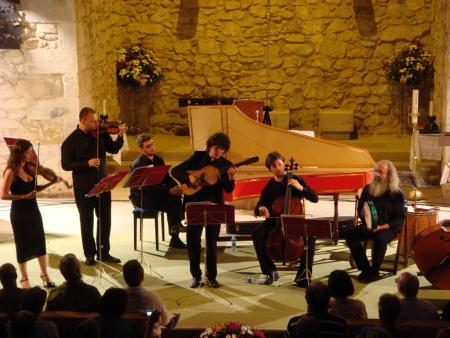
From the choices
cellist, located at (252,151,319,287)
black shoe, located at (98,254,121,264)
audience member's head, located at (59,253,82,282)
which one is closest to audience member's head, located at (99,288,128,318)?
audience member's head, located at (59,253,82,282)

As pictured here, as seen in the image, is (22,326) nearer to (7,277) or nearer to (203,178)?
(7,277)

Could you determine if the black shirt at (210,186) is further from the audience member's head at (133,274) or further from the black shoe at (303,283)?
the audience member's head at (133,274)

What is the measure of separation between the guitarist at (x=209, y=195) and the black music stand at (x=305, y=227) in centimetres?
72

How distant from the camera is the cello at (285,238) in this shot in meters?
7.25

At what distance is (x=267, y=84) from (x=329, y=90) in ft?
3.70

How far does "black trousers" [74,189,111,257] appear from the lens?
795 centimetres

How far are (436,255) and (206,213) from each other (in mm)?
1923

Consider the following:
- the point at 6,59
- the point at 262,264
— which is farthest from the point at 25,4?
the point at 262,264

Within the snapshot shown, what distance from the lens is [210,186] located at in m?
7.28

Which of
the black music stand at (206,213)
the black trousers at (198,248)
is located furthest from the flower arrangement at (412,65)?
the black music stand at (206,213)

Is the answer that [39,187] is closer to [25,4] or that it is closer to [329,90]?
[25,4]

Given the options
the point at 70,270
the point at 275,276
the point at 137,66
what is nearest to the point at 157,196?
the point at 275,276

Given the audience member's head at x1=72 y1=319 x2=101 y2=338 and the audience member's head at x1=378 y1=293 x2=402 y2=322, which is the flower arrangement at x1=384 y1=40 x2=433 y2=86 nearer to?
the audience member's head at x1=378 y1=293 x2=402 y2=322

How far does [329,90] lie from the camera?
1488 centimetres
